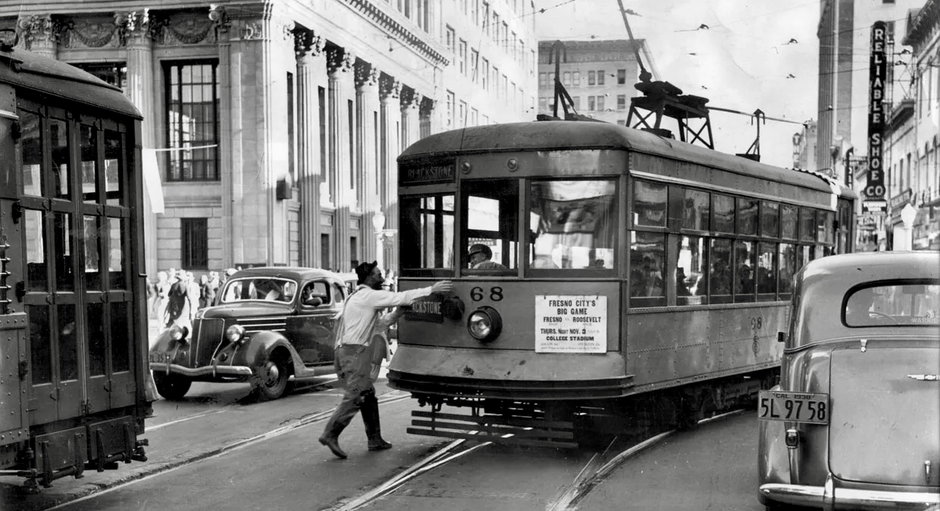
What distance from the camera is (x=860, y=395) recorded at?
5734 mm

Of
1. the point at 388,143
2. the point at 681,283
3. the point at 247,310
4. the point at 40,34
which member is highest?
the point at 40,34

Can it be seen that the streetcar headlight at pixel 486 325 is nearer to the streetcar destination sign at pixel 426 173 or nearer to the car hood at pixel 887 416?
the streetcar destination sign at pixel 426 173

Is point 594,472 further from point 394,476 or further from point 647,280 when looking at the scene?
point 647,280

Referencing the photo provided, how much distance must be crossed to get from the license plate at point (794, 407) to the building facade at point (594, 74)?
40.8m

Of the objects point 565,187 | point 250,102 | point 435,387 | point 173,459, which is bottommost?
point 173,459

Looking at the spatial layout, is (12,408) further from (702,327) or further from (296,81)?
(296,81)

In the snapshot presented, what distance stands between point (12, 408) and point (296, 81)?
1308 inches

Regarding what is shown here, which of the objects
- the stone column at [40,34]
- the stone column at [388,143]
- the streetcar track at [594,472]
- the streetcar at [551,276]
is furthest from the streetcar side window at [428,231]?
the stone column at [388,143]

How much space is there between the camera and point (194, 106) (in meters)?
36.8

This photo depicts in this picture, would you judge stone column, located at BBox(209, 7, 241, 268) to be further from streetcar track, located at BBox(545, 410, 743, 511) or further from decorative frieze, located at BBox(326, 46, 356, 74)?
streetcar track, located at BBox(545, 410, 743, 511)

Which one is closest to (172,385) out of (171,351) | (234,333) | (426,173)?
(171,351)

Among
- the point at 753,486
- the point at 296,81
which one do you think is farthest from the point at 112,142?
the point at 296,81

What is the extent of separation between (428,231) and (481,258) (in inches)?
26.4

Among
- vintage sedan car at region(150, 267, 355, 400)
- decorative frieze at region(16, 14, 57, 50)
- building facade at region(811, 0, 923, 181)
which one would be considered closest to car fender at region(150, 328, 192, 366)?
vintage sedan car at region(150, 267, 355, 400)
